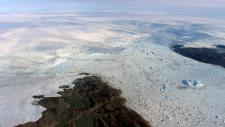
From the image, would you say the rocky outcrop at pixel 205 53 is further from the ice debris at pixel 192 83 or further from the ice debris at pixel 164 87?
the ice debris at pixel 164 87

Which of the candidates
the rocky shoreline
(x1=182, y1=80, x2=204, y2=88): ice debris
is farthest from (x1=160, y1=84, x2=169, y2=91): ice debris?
the rocky shoreline

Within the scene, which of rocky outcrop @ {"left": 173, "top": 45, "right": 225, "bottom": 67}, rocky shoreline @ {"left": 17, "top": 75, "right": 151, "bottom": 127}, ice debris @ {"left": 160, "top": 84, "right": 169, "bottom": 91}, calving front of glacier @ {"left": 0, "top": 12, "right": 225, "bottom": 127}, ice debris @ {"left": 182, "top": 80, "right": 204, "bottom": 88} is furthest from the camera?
rocky outcrop @ {"left": 173, "top": 45, "right": 225, "bottom": 67}

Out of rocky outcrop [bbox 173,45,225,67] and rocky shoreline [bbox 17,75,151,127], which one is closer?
rocky shoreline [bbox 17,75,151,127]

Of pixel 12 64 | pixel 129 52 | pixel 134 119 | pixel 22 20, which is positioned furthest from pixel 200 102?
pixel 22 20

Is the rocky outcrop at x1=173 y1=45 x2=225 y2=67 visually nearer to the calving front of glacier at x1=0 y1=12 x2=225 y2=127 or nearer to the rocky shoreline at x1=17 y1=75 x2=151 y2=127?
the calving front of glacier at x1=0 y1=12 x2=225 y2=127

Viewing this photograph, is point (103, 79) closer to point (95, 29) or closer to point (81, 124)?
point (81, 124)

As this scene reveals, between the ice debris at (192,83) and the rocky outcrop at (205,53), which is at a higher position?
the rocky outcrop at (205,53)

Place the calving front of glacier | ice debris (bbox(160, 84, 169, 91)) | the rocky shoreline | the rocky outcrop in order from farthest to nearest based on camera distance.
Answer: the rocky outcrop < ice debris (bbox(160, 84, 169, 91)) < the calving front of glacier < the rocky shoreline

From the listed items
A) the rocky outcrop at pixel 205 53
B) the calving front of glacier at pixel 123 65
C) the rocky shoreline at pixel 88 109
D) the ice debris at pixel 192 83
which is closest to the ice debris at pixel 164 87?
the calving front of glacier at pixel 123 65
